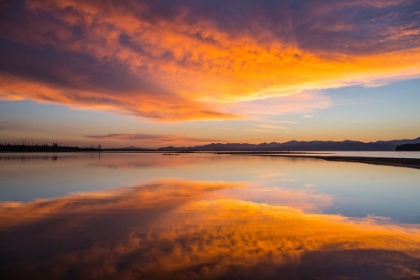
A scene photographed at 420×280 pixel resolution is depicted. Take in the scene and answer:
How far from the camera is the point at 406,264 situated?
7.48 meters

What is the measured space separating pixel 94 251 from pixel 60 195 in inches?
460

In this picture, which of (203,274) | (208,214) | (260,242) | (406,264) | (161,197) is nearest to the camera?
(203,274)

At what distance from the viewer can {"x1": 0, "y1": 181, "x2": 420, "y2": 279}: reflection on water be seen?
7.11 m

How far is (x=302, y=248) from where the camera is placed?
8750 millimetres

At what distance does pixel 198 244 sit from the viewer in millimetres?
→ 9016

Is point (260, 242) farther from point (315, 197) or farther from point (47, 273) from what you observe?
point (315, 197)

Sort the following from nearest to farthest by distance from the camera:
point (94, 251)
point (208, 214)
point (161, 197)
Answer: point (94, 251), point (208, 214), point (161, 197)

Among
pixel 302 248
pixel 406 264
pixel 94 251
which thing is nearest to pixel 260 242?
pixel 302 248

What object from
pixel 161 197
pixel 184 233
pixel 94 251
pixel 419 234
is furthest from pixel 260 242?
pixel 161 197

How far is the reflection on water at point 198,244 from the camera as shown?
711cm

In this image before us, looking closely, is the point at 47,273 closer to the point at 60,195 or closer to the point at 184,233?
the point at 184,233

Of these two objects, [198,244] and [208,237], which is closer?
[198,244]

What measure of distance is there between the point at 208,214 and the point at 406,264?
7.35 m

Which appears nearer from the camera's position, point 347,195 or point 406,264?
point 406,264
